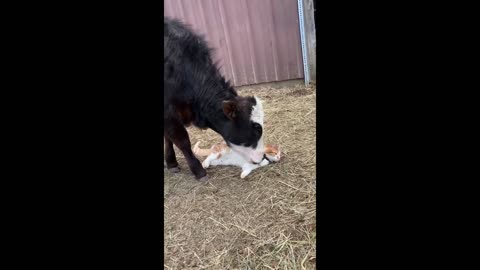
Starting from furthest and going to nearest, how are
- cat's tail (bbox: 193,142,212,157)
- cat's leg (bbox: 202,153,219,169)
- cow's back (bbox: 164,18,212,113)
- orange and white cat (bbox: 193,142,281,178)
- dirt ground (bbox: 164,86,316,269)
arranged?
cat's tail (bbox: 193,142,212,157)
cat's leg (bbox: 202,153,219,169)
orange and white cat (bbox: 193,142,281,178)
cow's back (bbox: 164,18,212,113)
dirt ground (bbox: 164,86,316,269)

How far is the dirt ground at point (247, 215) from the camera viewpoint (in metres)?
2.20

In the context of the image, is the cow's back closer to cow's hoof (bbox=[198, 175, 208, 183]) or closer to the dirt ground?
Result: cow's hoof (bbox=[198, 175, 208, 183])

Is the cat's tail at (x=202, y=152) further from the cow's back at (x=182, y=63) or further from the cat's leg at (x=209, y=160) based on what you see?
the cow's back at (x=182, y=63)

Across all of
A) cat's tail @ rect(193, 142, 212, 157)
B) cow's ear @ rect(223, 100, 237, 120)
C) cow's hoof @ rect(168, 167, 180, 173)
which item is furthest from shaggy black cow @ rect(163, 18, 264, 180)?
cat's tail @ rect(193, 142, 212, 157)

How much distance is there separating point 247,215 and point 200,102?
4.04 feet

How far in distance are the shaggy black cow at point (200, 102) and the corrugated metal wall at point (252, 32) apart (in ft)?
7.37

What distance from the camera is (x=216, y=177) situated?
11.2ft

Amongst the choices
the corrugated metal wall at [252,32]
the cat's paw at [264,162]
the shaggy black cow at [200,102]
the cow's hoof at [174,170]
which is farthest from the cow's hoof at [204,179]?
the corrugated metal wall at [252,32]

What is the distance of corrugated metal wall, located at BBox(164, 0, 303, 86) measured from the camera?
5.40 m

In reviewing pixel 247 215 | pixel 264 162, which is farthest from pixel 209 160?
pixel 247 215

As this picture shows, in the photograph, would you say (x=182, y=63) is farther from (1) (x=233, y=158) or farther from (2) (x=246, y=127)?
(1) (x=233, y=158)

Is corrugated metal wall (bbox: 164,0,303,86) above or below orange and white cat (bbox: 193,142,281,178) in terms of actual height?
above

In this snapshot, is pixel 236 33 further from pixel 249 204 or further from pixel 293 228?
pixel 293 228
